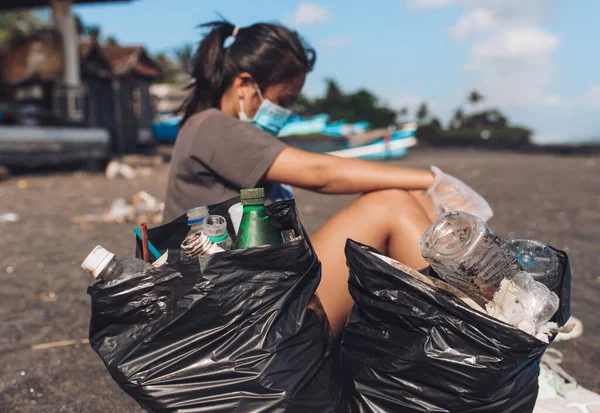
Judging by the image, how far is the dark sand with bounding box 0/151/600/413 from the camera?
2.08m

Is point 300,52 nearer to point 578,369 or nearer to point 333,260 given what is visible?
point 333,260

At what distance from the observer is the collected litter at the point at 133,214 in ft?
19.4

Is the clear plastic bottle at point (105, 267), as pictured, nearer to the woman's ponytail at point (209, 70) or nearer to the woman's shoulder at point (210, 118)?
the woman's shoulder at point (210, 118)

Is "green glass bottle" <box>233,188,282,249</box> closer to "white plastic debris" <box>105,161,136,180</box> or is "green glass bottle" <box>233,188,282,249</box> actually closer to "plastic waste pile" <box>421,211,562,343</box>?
"plastic waste pile" <box>421,211,562,343</box>

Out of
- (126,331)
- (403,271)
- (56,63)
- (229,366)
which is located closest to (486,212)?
(403,271)

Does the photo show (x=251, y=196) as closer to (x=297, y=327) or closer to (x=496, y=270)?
(x=297, y=327)

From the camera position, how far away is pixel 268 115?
7.59 feet

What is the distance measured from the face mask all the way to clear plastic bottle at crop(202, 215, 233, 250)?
3.22 ft

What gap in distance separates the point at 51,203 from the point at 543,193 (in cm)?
815

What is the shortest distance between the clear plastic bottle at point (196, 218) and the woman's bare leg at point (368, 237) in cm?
52

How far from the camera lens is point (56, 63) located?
1310 centimetres

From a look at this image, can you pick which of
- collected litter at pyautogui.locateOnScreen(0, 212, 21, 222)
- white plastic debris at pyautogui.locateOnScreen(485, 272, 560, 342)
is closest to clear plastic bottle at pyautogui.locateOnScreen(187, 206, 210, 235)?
white plastic debris at pyautogui.locateOnScreen(485, 272, 560, 342)

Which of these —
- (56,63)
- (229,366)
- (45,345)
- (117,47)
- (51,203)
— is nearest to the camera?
(229,366)

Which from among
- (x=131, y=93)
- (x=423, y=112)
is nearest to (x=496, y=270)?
(x=131, y=93)
